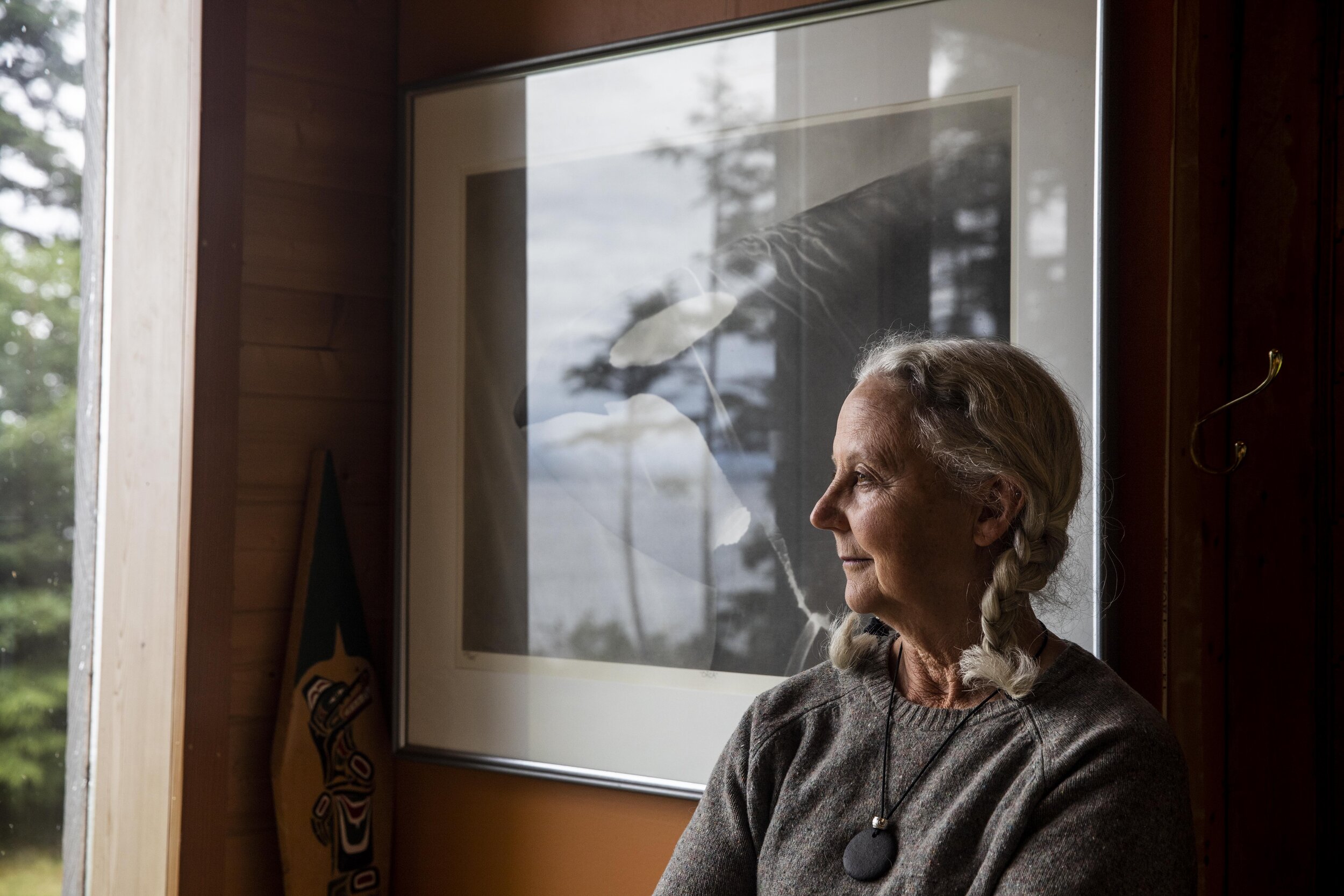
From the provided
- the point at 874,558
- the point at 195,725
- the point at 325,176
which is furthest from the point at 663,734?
the point at 325,176

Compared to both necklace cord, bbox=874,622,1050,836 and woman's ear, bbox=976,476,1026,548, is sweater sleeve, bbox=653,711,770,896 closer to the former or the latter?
necklace cord, bbox=874,622,1050,836

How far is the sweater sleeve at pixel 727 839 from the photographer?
4.13 ft

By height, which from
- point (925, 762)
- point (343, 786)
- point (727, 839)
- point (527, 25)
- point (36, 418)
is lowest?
point (343, 786)

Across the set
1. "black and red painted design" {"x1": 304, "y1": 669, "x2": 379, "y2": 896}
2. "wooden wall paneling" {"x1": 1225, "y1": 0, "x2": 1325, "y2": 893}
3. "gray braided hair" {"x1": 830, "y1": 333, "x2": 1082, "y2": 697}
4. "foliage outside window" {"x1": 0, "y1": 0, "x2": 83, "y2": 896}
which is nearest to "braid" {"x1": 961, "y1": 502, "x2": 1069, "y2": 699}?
"gray braided hair" {"x1": 830, "y1": 333, "x2": 1082, "y2": 697}

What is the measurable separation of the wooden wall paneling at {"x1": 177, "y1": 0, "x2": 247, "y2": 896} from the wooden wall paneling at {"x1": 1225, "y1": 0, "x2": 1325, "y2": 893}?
1.39 meters

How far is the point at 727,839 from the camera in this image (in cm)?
128

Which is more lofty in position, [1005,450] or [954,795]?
[1005,450]

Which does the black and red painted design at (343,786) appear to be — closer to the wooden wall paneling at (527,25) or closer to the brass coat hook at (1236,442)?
the wooden wall paneling at (527,25)

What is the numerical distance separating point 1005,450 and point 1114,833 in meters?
0.38

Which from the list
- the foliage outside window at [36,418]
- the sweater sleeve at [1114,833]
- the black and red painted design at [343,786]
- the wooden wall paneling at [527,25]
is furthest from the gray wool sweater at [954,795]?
the foliage outside window at [36,418]

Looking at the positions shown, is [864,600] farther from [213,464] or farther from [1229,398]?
[213,464]

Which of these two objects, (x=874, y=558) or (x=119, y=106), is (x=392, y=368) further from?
(x=874, y=558)

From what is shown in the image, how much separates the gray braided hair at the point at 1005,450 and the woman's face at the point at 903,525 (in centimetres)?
2

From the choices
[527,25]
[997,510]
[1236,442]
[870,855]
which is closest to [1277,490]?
[1236,442]
